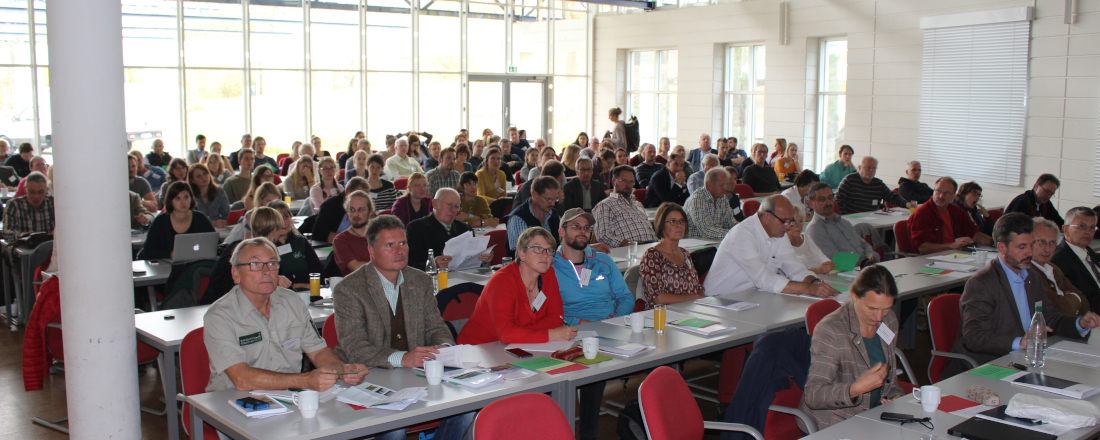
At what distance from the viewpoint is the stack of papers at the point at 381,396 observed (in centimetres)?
292

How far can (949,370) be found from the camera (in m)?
4.31

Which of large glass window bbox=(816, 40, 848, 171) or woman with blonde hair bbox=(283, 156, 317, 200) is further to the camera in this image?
large glass window bbox=(816, 40, 848, 171)

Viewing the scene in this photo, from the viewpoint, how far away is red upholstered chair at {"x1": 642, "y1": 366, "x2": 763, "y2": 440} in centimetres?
274

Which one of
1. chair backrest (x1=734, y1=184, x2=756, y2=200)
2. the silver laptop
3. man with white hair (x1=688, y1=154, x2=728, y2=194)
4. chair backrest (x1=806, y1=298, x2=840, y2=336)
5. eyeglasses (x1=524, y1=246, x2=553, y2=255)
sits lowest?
chair backrest (x1=806, y1=298, x2=840, y2=336)

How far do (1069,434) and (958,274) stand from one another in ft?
10.5

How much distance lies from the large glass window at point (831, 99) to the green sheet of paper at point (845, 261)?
8.92 m

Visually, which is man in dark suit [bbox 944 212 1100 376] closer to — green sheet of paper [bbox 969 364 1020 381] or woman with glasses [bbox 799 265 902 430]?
green sheet of paper [bbox 969 364 1020 381]

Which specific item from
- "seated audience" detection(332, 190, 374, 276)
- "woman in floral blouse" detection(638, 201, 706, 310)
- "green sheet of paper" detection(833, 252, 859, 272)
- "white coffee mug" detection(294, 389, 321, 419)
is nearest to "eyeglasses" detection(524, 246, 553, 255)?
"woman in floral blouse" detection(638, 201, 706, 310)

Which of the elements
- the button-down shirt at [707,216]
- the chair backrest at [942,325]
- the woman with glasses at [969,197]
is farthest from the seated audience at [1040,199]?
the chair backrest at [942,325]

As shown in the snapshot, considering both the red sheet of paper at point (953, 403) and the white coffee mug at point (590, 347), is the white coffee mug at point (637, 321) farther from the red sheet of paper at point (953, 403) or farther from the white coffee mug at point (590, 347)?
the red sheet of paper at point (953, 403)

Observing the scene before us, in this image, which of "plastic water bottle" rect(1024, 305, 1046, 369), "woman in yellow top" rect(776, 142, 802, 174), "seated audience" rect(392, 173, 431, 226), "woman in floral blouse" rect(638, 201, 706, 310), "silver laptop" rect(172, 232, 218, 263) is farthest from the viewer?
"woman in yellow top" rect(776, 142, 802, 174)

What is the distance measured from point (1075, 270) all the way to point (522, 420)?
4522mm

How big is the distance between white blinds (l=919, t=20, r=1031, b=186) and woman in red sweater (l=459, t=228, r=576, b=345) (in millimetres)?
9789

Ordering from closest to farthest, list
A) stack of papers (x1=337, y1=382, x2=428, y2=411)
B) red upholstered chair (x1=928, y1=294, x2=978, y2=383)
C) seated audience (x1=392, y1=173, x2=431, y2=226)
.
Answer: stack of papers (x1=337, y1=382, x2=428, y2=411) → red upholstered chair (x1=928, y1=294, x2=978, y2=383) → seated audience (x1=392, y1=173, x2=431, y2=226)
